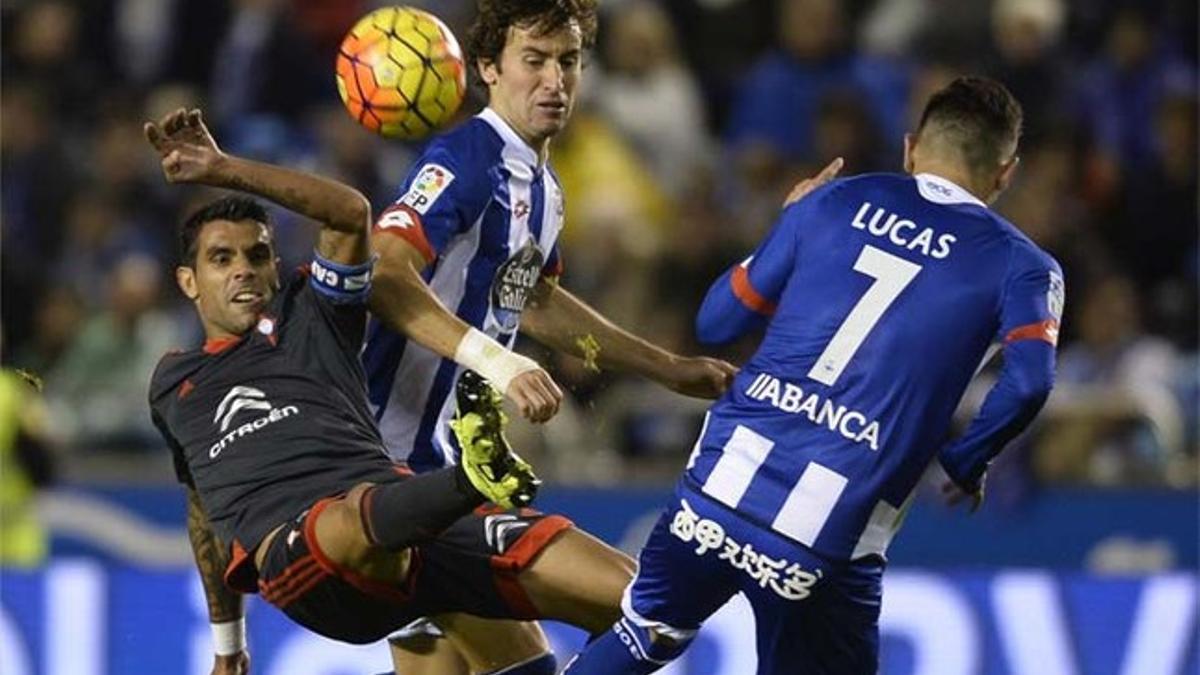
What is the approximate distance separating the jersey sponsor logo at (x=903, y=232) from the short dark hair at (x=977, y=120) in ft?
0.90

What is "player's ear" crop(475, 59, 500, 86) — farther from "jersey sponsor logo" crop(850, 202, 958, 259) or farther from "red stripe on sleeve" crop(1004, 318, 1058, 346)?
"red stripe on sleeve" crop(1004, 318, 1058, 346)

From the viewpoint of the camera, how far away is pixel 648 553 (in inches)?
284

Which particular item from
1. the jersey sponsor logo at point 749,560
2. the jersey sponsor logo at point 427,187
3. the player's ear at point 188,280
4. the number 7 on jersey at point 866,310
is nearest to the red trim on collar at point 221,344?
the player's ear at point 188,280

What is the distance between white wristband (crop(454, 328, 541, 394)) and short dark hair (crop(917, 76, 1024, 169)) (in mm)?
1243

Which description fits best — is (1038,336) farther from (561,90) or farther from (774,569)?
(561,90)

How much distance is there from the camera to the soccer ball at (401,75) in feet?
25.8

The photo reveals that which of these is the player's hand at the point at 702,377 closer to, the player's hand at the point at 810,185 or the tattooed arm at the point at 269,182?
the player's hand at the point at 810,185

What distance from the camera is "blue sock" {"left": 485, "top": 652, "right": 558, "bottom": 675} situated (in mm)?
8070

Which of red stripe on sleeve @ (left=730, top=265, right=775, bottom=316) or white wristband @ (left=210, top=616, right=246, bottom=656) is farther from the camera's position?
white wristband @ (left=210, top=616, right=246, bottom=656)

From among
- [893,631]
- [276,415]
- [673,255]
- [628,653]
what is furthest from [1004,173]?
[673,255]

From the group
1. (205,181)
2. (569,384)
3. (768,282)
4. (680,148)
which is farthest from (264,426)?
(680,148)

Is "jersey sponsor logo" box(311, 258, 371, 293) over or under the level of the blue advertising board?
over

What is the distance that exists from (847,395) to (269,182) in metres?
1.61

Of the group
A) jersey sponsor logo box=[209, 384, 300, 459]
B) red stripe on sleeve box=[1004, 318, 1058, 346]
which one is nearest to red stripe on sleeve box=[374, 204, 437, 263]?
jersey sponsor logo box=[209, 384, 300, 459]
